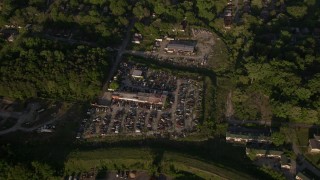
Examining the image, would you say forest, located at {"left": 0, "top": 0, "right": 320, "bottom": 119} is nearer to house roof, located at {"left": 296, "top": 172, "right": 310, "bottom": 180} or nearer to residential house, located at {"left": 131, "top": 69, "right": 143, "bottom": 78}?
residential house, located at {"left": 131, "top": 69, "right": 143, "bottom": 78}

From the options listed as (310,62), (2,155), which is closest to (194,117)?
(310,62)

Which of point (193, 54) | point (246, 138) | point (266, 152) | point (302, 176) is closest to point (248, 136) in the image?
point (246, 138)

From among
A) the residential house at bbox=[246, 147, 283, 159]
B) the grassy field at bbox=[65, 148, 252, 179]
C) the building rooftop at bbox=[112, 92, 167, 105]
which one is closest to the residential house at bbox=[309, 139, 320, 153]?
the residential house at bbox=[246, 147, 283, 159]

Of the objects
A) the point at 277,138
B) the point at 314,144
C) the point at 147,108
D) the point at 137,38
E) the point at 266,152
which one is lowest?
the point at 266,152

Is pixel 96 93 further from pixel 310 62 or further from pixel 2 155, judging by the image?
pixel 310 62

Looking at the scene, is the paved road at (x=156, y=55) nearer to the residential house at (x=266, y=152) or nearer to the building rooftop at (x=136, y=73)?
the building rooftop at (x=136, y=73)

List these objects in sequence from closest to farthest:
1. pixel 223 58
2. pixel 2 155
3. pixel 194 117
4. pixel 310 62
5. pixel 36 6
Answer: pixel 2 155 < pixel 194 117 < pixel 310 62 < pixel 223 58 < pixel 36 6

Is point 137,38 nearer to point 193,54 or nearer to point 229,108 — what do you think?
point 193,54
